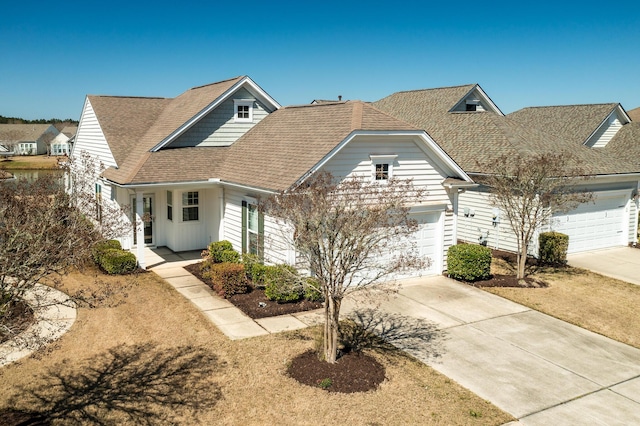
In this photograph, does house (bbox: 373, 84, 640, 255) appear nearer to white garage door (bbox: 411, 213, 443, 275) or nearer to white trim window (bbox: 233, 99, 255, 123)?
white garage door (bbox: 411, 213, 443, 275)

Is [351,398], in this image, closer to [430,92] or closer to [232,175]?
[232,175]

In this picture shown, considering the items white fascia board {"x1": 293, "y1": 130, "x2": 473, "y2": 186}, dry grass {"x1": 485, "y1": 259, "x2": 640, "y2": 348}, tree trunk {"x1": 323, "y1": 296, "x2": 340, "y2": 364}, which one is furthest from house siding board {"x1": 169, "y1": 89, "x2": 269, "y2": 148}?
tree trunk {"x1": 323, "y1": 296, "x2": 340, "y2": 364}

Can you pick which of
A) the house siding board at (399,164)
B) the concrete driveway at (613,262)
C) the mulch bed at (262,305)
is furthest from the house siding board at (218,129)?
the concrete driveway at (613,262)

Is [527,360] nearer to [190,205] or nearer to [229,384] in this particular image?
[229,384]

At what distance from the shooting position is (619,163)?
23.1 meters

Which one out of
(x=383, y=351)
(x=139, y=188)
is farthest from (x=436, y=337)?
(x=139, y=188)

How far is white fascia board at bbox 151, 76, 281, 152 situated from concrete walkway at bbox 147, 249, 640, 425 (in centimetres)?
505

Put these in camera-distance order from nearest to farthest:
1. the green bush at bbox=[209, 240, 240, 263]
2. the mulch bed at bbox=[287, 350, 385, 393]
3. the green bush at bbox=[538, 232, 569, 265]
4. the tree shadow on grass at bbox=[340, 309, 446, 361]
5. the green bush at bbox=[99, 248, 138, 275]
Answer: the mulch bed at bbox=[287, 350, 385, 393] → the tree shadow on grass at bbox=[340, 309, 446, 361] → the green bush at bbox=[209, 240, 240, 263] → the green bush at bbox=[99, 248, 138, 275] → the green bush at bbox=[538, 232, 569, 265]

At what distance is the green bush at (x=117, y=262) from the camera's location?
16812 millimetres

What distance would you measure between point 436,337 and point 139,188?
10604mm

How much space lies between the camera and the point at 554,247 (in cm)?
1995

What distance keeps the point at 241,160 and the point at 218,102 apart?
287cm

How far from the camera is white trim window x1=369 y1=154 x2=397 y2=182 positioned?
1579cm

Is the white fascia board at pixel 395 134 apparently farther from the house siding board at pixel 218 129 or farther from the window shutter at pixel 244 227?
the house siding board at pixel 218 129
